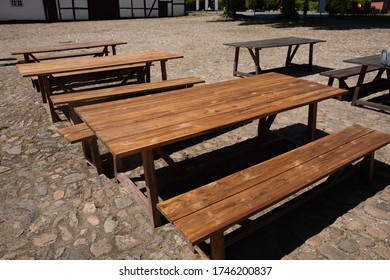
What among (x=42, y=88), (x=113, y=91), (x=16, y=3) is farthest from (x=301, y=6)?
(x=113, y=91)

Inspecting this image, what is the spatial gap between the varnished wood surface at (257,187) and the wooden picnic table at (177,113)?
441 millimetres

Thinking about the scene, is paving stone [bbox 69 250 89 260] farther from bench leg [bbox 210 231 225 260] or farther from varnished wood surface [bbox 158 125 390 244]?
bench leg [bbox 210 231 225 260]

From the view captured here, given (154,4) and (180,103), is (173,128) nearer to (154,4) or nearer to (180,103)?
(180,103)

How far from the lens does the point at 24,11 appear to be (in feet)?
81.5

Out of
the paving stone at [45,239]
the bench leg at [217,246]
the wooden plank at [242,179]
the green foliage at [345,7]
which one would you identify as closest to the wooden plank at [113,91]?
the paving stone at [45,239]

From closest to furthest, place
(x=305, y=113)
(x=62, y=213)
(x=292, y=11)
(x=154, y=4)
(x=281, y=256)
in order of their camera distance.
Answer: (x=281, y=256), (x=62, y=213), (x=305, y=113), (x=292, y=11), (x=154, y=4)

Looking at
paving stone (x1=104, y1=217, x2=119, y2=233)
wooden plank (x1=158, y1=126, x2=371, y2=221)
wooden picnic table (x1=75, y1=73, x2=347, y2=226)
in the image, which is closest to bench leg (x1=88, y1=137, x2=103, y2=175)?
wooden picnic table (x1=75, y1=73, x2=347, y2=226)

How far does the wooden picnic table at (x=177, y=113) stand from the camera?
244 centimetres

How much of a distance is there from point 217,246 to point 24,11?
93.1 feet

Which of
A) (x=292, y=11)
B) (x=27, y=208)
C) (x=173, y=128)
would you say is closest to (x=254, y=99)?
(x=173, y=128)

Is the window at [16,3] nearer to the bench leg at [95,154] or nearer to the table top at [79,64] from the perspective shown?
the table top at [79,64]

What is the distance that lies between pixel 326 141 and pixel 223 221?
1706 millimetres

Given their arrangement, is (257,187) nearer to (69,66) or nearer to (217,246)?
(217,246)

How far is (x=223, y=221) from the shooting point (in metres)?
2.12
